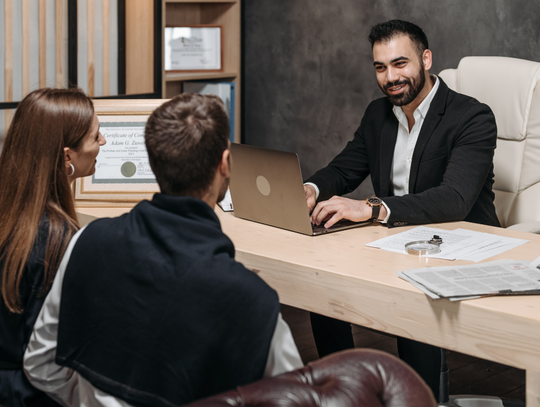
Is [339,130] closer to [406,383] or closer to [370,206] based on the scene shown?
[370,206]

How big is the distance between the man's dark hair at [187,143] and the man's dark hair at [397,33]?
4.38 ft

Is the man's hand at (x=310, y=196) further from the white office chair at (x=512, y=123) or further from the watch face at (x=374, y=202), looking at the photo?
the white office chair at (x=512, y=123)

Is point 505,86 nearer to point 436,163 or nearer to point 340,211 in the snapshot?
point 436,163

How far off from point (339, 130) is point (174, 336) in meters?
2.79

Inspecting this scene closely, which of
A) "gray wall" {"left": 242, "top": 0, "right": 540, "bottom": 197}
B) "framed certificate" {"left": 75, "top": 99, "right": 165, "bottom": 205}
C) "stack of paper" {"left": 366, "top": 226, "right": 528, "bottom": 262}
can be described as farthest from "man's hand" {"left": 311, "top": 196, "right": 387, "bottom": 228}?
"gray wall" {"left": 242, "top": 0, "right": 540, "bottom": 197}

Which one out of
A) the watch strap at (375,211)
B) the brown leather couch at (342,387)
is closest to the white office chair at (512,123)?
the watch strap at (375,211)

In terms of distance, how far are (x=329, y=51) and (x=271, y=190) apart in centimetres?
198

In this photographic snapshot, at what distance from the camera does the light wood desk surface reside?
1.25 metres

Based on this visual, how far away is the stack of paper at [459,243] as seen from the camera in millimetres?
1566

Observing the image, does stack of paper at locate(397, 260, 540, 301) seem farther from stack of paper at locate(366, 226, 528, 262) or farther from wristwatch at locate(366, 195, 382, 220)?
wristwatch at locate(366, 195, 382, 220)

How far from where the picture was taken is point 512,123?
2.32 metres

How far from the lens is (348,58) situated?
3.47 m

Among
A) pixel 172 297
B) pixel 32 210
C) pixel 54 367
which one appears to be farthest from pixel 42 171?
pixel 172 297

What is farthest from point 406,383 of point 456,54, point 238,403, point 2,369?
point 456,54
